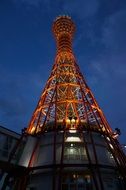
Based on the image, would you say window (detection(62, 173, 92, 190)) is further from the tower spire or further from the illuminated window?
the tower spire

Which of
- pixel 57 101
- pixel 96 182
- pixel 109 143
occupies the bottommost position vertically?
pixel 96 182

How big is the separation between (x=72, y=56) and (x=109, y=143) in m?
17.2

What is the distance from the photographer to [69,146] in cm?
3098

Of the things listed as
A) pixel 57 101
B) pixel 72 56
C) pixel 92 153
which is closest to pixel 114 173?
pixel 92 153

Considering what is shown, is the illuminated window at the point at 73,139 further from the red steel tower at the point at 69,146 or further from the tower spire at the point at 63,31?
the tower spire at the point at 63,31

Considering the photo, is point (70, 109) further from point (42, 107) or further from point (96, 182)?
point (96, 182)

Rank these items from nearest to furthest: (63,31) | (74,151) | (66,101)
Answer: (74,151) → (66,101) → (63,31)

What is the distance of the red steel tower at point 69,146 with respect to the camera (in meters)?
27.5

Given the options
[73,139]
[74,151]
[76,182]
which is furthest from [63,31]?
[76,182]

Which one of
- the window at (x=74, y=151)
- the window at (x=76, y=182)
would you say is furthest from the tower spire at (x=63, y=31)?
the window at (x=76, y=182)

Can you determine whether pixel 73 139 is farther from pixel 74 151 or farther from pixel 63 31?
pixel 63 31

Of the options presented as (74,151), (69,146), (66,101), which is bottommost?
(74,151)

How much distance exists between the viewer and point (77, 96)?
127ft

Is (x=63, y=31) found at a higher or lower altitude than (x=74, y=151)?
higher
